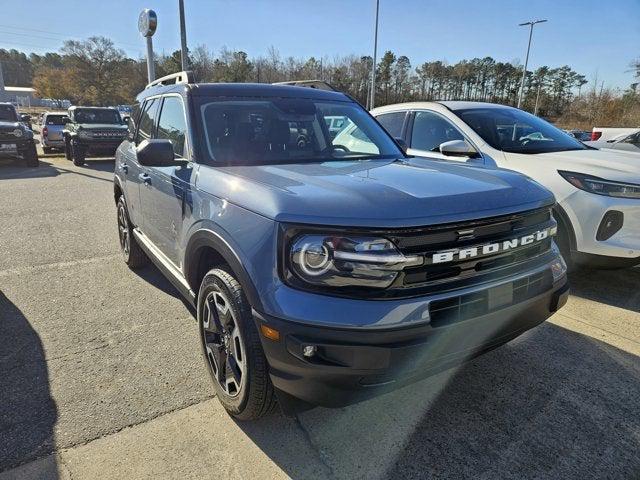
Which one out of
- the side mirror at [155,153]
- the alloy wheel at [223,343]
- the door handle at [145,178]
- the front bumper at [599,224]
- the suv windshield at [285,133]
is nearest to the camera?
the alloy wheel at [223,343]

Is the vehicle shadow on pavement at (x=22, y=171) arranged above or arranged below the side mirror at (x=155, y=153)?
below

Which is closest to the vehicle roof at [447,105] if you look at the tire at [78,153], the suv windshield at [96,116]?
the tire at [78,153]

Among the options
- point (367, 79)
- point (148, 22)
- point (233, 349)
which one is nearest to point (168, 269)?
point (233, 349)

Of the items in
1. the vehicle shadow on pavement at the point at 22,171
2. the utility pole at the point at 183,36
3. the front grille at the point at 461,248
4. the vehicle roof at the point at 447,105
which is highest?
the utility pole at the point at 183,36

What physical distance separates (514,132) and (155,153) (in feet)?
13.3

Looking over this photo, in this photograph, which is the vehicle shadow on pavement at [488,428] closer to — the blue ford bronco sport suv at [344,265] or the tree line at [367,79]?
the blue ford bronco sport suv at [344,265]

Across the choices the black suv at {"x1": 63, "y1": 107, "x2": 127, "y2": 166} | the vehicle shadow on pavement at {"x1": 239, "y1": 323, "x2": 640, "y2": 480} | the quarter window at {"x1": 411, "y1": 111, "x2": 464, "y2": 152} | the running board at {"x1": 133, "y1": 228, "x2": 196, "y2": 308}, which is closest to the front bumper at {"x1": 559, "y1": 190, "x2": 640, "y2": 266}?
the vehicle shadow on pavement at {"x1": 239, "y1": 323, "x2": 640, "y2": 480}

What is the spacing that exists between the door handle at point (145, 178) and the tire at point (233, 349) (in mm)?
1476

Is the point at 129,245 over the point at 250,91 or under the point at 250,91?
under

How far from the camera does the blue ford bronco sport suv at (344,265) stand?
6.07 feet

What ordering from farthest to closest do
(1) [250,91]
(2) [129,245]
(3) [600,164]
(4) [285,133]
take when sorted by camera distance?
(2) [129,245], (3) [600,164], (1) [250,91], (4) [285,133]

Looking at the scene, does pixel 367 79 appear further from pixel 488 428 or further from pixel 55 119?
pixel 488 428

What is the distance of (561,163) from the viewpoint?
420 cm

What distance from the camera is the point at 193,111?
300 cm
